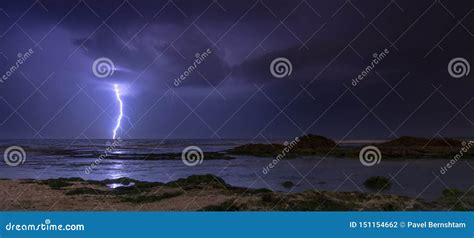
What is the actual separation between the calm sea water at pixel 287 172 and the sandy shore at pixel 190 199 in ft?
5.36

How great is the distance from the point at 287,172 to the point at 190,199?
22.9 feet

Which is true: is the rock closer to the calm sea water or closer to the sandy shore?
the calm sea water

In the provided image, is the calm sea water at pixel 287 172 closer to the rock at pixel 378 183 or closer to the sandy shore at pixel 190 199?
the rock at pixel 378 183

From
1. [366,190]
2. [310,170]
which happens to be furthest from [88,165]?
[366,190]

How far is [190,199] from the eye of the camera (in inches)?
557

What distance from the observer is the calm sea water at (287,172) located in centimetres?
1759

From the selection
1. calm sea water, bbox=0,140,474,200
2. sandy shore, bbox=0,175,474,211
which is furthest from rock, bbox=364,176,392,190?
sandy shore, bbox=0,175,474,211

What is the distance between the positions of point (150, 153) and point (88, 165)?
19.2ft

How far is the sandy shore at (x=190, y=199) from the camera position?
42.8ft

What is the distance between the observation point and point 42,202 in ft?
45.0

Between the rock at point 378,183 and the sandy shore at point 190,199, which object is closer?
the sandy shore at point 190,199

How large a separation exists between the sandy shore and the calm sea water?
163 cm

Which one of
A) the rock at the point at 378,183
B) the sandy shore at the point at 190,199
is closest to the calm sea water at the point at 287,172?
the rock at the point at 378,183
